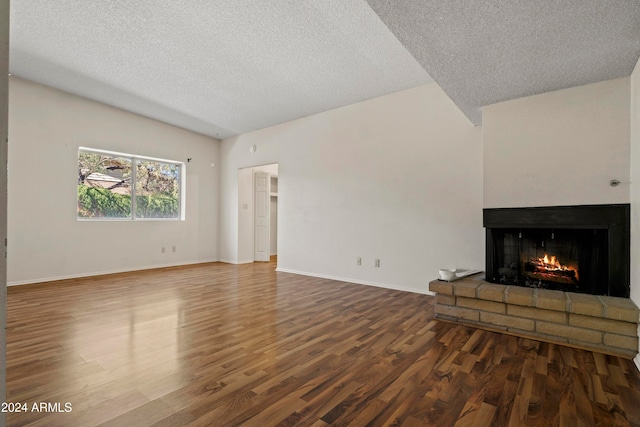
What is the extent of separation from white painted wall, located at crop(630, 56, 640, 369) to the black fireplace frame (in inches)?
4.2

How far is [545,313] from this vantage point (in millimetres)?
2566

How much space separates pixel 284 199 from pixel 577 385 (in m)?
5.00

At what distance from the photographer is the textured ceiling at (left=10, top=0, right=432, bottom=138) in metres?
2.90

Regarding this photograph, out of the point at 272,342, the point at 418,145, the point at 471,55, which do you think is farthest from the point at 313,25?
the point at 272,342

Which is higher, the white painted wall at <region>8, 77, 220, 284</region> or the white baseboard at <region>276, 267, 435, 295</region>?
the white painted wall at <region>8, 77, 220, 284</region>

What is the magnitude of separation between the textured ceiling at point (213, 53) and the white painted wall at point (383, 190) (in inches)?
19.0

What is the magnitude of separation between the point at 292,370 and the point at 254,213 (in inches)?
227

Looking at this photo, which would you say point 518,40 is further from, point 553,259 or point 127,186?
point 127,186

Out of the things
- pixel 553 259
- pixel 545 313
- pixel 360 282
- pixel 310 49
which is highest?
pixel 310 49

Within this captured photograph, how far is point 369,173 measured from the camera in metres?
4.84

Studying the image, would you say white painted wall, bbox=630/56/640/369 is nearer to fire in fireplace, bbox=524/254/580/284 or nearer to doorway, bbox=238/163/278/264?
fire in fireplace, bbox=524/254/580/284

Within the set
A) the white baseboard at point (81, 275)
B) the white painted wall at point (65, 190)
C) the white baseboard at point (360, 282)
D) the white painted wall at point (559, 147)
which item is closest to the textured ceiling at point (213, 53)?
the white painted wall at point (65, 190)

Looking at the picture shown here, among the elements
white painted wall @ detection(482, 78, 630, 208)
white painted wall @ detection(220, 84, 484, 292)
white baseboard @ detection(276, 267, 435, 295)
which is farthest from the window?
white painted wall @ detection(482, 78, 630, 208)

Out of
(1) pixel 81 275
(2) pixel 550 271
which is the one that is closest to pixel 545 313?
(2) pixel 550 271
